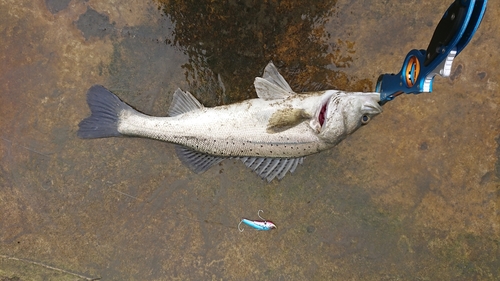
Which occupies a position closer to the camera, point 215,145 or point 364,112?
point 364,112

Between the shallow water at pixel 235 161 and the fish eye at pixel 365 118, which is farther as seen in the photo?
the shallow water at pixel 235 161

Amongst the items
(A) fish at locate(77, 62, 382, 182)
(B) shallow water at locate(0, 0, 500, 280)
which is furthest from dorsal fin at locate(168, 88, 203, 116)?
(B) shallow water at locate(0, 0, 500, 280)

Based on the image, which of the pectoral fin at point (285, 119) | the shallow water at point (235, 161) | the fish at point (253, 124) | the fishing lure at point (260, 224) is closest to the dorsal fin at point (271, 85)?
the fish at point (253, 124)

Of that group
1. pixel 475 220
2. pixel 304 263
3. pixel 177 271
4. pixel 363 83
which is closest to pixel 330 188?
pixel 304 263

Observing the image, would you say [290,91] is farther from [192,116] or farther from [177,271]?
[177,271]

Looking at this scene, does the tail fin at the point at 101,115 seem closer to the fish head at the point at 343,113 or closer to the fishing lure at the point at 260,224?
the fishing lure at the point at 260,224

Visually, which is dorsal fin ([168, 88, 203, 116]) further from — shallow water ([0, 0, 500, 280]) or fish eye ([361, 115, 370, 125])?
fish eye ([361, 115, 370, 125])
